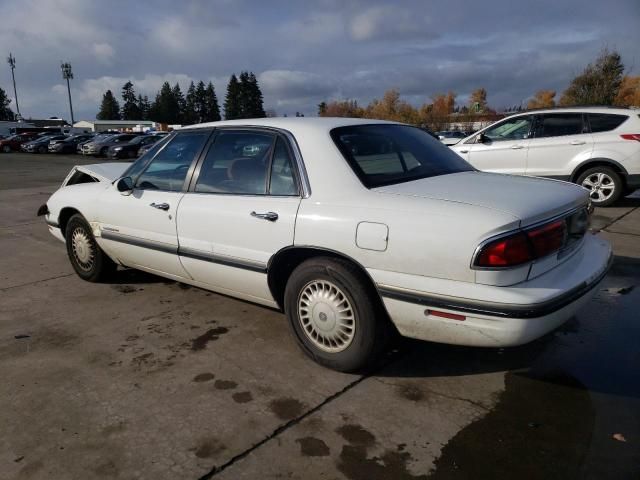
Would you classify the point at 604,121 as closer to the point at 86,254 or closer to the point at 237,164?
the point at 237,164

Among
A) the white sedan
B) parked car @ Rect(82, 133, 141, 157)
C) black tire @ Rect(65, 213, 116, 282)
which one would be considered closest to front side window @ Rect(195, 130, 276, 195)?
the white sedan

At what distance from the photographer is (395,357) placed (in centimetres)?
327

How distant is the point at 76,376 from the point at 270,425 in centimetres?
136

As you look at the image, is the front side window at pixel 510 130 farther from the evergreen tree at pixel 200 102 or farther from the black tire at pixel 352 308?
the evergreen tree at pixel 200 102

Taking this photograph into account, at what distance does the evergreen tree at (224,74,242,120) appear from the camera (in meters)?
113

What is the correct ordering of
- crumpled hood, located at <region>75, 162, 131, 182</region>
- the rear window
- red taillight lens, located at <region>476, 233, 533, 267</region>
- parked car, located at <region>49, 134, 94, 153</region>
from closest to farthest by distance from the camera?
red taillight lens, located at <region>476, 233, 533, 267</region> → the rear window → crumpled hood, located at <region>75, 162, 131, 182</region> → parked car, located at <region>49, 134, 94, 153</region>

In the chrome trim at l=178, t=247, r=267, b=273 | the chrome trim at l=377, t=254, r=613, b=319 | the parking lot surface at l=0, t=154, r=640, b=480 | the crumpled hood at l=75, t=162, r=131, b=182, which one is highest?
the crumpled hood at l=75, t=162, r=131, b=182

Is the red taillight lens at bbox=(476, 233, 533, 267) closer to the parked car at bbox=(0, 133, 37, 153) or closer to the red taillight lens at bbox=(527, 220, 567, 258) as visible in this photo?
the red taillight lens at bbox=(527, 220, 567, 258)

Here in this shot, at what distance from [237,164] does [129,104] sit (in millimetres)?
146812

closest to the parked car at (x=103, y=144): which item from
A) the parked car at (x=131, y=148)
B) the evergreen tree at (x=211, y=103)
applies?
the parked car at (x=131, y=148)

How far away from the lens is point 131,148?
28422 millimetres

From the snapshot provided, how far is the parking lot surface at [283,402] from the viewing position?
7.47 feet

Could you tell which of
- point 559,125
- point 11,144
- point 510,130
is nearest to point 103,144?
point 11,144

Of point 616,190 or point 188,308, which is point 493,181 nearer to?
point 188,308
